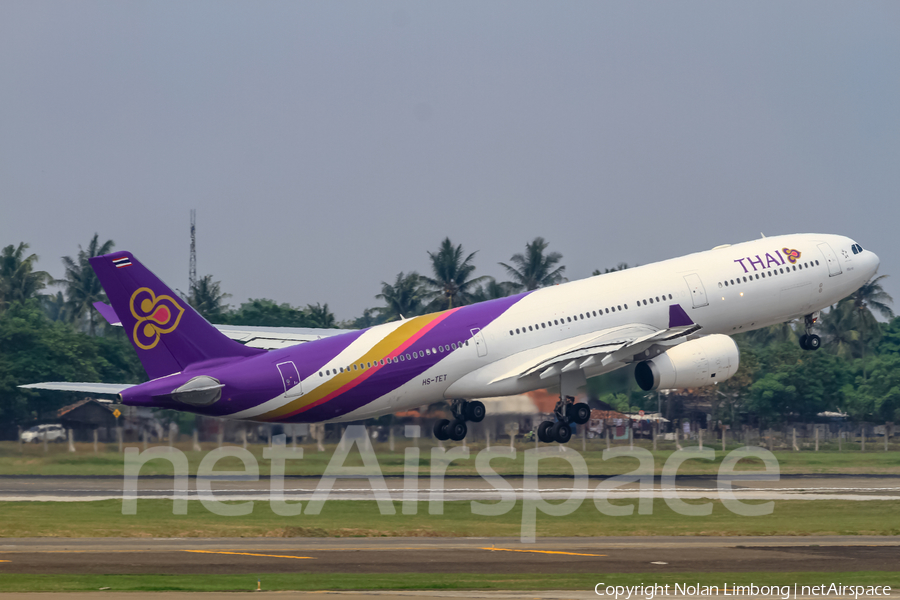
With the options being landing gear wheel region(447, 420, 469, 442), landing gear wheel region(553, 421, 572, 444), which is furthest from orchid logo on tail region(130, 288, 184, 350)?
landing gear wheel region(553, 421, 572, 444)

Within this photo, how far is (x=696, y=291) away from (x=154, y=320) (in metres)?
23.6

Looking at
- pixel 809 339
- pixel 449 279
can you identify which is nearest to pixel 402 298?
pixel 449 279

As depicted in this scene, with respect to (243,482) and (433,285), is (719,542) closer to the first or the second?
(243,482)

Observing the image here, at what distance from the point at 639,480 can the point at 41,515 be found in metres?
26.3

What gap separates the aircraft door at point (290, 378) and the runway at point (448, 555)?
261 inches

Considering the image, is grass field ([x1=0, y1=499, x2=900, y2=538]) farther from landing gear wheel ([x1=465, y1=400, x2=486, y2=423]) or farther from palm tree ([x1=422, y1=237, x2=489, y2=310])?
palm tree ([x1=422, y1=237, x2=489, y2=310])

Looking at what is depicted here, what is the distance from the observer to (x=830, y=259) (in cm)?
5838

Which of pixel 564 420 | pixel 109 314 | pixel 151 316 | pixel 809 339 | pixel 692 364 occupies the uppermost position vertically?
pixel 109 314

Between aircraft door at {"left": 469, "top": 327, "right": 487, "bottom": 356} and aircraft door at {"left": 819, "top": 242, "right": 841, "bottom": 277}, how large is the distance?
1773cm

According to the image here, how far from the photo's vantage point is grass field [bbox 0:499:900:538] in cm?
4397

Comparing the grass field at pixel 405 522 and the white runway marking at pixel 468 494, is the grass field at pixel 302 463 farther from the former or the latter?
the grass field at pixel 405 522

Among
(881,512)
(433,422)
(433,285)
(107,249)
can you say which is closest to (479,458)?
(433,422)

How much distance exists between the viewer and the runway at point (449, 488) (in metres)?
52.0

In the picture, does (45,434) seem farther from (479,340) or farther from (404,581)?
(404,581)
